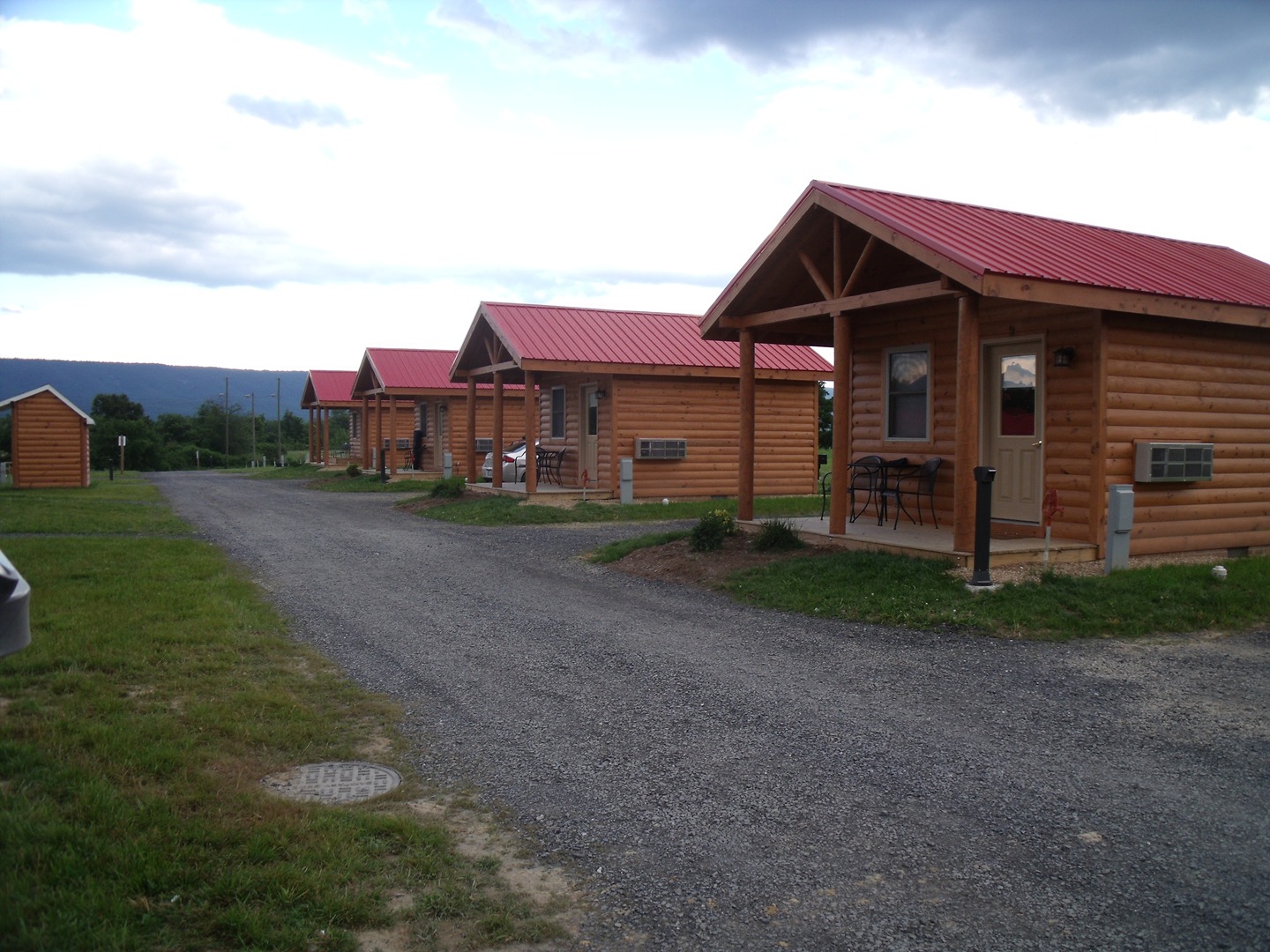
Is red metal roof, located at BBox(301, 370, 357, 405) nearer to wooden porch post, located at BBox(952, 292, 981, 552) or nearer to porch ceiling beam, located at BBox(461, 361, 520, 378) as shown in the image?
porch ceiling beam, located at BBox(461, 361, 520, 378)

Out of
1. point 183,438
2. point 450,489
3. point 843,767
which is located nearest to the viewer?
point 843,767

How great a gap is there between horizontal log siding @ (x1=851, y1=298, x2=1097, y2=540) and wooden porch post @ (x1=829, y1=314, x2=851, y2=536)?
1.10 metres

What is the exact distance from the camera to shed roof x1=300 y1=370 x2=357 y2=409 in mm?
41250

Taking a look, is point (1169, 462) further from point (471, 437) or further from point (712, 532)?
point (471, 437)

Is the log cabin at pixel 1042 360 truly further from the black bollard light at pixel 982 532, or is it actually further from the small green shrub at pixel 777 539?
the small green shrub at pixel 777 539

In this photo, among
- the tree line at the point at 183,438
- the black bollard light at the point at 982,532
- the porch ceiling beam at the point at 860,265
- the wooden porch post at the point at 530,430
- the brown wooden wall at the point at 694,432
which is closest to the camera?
the black bollard light at the point at 982,532

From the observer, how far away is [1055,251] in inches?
408

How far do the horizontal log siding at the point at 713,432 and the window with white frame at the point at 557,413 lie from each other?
7.76 ft

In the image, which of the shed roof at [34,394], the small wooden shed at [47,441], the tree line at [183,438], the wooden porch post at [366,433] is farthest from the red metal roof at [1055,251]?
the tree line at [183,438]

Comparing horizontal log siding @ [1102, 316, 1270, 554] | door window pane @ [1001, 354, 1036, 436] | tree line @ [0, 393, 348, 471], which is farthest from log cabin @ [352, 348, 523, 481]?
horizontal log siding @ [1102, 316, 1270, 554]

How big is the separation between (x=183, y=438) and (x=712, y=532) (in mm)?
78729

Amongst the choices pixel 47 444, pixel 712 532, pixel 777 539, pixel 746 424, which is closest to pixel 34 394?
pixel 47 444

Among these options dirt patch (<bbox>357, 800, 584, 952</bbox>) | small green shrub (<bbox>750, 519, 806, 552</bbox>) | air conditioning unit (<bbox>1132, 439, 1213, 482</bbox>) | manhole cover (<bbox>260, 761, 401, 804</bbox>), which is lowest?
dirt patch (<bbox>357, 800, 584, 952</bbox>)

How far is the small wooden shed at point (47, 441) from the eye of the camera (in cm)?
2838
